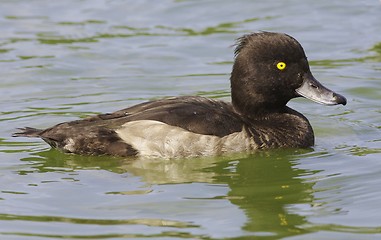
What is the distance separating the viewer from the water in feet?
27.3

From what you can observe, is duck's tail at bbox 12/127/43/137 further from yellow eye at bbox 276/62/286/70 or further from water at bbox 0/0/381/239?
yellow eye at bbox 276/62/286/70

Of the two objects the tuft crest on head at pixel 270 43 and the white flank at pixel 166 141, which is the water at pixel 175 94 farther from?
the tuft crest on head at pixel 270 43

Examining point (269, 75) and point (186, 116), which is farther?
point (269, 75)

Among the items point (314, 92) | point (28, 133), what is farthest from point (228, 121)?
point (28, 133)

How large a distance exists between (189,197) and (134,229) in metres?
0.96

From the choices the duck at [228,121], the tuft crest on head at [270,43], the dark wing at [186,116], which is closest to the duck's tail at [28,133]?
the duck at [228,121]

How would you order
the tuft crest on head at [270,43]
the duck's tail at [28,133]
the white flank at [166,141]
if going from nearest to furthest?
the white flank at [166,141] < the duck's tail at [28,133] < the tuft crest on head at [270,43]

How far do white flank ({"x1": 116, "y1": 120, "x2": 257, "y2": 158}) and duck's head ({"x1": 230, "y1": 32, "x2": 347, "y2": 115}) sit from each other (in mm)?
701

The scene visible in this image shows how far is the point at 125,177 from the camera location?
9.59 metres

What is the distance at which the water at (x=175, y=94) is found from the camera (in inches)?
328

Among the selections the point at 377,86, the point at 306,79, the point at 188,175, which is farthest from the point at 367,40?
the point at 188,175

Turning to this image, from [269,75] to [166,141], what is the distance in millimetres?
1301

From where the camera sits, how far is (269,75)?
34.7 feet

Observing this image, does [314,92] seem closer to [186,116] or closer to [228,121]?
[228,121]
